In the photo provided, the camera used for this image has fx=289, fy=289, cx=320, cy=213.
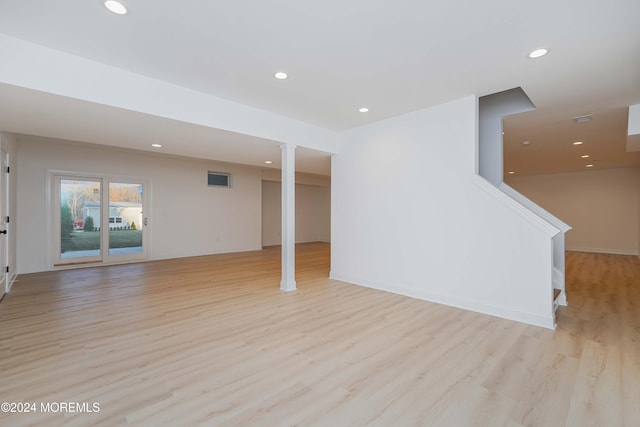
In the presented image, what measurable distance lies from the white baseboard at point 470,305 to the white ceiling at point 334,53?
2585mm

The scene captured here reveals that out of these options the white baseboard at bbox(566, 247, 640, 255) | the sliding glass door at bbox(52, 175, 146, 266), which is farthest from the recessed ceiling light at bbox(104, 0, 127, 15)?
the white baseboard at bbox(566, 247, 640, 255)

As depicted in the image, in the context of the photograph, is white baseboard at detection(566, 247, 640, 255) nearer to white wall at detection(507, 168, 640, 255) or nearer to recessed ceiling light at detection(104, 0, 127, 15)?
white wall at detection(507, 168, 640, 255)

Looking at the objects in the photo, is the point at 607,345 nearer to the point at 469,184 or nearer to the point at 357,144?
the point at 469,184

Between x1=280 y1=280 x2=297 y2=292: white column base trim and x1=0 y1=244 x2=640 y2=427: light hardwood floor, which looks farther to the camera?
x1=280 y1=280 x2=297 y2=292: white column base trim

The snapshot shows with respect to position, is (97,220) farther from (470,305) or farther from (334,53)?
(470,305)

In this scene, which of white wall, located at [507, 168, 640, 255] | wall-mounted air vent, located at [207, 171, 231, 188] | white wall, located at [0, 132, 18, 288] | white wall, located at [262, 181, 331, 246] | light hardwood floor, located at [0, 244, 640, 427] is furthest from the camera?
white wall, located at [262, 181, 331, 246]

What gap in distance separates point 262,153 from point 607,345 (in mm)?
5222

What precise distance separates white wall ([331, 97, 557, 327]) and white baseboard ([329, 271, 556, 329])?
11mm

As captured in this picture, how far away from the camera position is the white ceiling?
2107 mm

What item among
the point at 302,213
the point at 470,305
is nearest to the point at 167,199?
the point at 302,213

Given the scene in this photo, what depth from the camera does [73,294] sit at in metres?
4.25

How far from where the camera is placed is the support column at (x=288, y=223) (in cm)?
450

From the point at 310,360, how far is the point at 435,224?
260 cm

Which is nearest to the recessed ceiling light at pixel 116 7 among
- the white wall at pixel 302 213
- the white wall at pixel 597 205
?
the white wall at pixel 302 213
